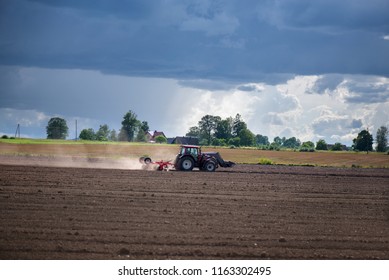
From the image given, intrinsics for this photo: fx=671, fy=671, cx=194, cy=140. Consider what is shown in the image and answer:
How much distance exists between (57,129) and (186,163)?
10421 cm

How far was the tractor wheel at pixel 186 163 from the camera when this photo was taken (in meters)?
46.5

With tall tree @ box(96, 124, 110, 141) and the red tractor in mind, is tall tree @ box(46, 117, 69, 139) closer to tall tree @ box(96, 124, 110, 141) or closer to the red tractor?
tall tree @ box(96, 124, 110, 141)

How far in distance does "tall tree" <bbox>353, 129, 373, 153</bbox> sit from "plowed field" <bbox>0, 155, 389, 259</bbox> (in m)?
116

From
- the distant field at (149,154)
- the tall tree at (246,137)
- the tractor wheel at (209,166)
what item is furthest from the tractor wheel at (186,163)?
the tall tree at (246,137)

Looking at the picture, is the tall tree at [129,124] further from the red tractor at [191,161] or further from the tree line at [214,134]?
the red tractor at [191,161]

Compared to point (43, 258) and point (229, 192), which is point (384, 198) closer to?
point (229, 192)

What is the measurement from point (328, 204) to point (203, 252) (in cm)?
1372

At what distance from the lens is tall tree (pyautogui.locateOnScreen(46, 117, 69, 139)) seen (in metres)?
139

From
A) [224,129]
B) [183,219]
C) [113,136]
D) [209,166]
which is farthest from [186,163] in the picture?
[224,129]

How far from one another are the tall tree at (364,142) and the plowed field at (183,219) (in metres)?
116

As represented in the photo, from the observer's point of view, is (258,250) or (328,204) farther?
(328,204)

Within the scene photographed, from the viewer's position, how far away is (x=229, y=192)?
33.0 meters

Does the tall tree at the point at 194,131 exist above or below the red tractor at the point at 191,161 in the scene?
above
